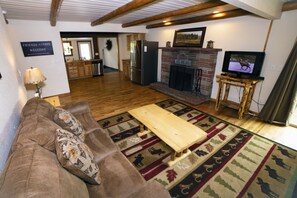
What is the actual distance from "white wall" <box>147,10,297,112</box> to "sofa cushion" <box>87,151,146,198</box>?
329 cm

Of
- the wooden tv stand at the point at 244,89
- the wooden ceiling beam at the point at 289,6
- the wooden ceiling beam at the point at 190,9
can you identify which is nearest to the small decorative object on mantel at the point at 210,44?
the wooden tv stand at the point at 244,89

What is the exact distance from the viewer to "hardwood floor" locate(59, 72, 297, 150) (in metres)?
2.66

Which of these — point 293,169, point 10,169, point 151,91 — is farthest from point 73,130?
point 151,91

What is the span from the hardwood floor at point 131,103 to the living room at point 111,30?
16 centimetres

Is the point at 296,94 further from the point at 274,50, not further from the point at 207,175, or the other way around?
the point at 207,175

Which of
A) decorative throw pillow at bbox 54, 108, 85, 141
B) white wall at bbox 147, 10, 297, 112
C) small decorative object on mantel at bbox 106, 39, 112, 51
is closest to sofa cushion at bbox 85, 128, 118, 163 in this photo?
decorative throw pillow at bbox 54, 108, 85, 141

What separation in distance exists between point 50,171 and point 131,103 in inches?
125

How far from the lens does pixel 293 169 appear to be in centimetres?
190

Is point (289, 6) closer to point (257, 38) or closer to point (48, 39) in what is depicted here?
point (257, 38)

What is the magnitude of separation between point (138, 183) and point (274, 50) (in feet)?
11.3

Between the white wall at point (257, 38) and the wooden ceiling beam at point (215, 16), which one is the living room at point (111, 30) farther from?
the wooden ceiling beam at point (215, 16)

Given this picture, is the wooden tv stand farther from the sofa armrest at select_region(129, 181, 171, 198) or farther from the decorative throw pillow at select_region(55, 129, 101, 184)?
the decorative throw pillow at select_region(55, 129, 101, 184)

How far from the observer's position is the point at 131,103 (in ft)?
13.2

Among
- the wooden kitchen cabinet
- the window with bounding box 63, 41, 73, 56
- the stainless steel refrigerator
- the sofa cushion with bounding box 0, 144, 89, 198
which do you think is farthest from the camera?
the window with bounding box 63, 41, 73, 56
